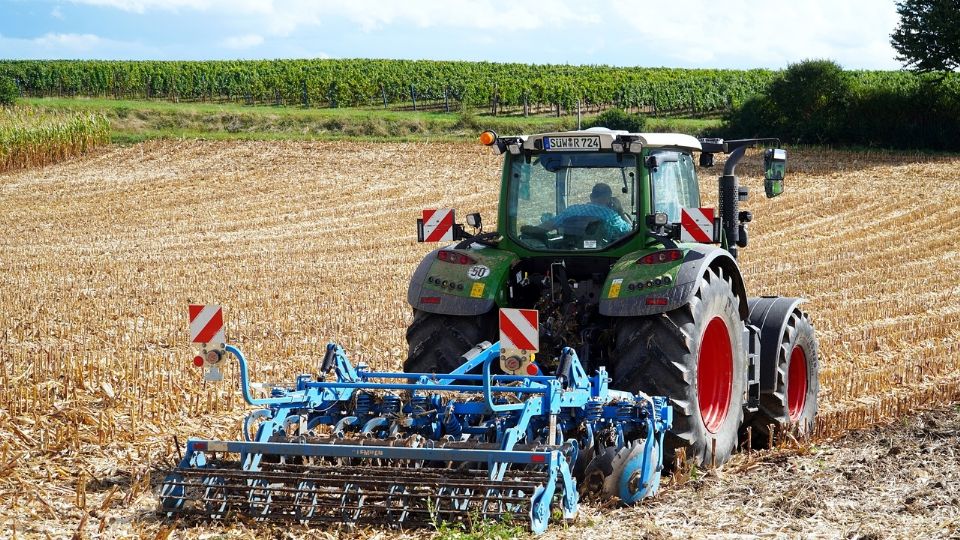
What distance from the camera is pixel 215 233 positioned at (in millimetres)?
20906

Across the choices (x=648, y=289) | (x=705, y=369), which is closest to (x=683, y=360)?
(x=648, y=289)

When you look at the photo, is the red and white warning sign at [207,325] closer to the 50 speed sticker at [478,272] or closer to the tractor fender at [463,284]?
the tractor fender at [463,284]

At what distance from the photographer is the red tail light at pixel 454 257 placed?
6879 millimetres

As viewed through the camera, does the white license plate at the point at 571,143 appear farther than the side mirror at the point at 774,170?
No

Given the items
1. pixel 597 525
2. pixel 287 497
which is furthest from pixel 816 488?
pixel 287 497

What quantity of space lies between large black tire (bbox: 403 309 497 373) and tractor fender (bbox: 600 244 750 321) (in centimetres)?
78

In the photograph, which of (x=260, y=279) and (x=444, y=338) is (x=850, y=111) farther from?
(x=444, y=338)

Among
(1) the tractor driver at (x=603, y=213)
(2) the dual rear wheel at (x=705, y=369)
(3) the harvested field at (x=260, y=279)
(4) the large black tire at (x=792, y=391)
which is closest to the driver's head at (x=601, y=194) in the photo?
(1) the tractor driver at (x=603, y=213)

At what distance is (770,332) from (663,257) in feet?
4.54

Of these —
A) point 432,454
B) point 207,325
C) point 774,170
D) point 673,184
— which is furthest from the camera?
point 774,170

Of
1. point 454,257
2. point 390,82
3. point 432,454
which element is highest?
point 390,82

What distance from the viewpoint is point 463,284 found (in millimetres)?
6723

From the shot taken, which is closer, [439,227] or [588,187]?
[588,187]

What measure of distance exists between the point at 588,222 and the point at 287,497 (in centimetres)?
244
